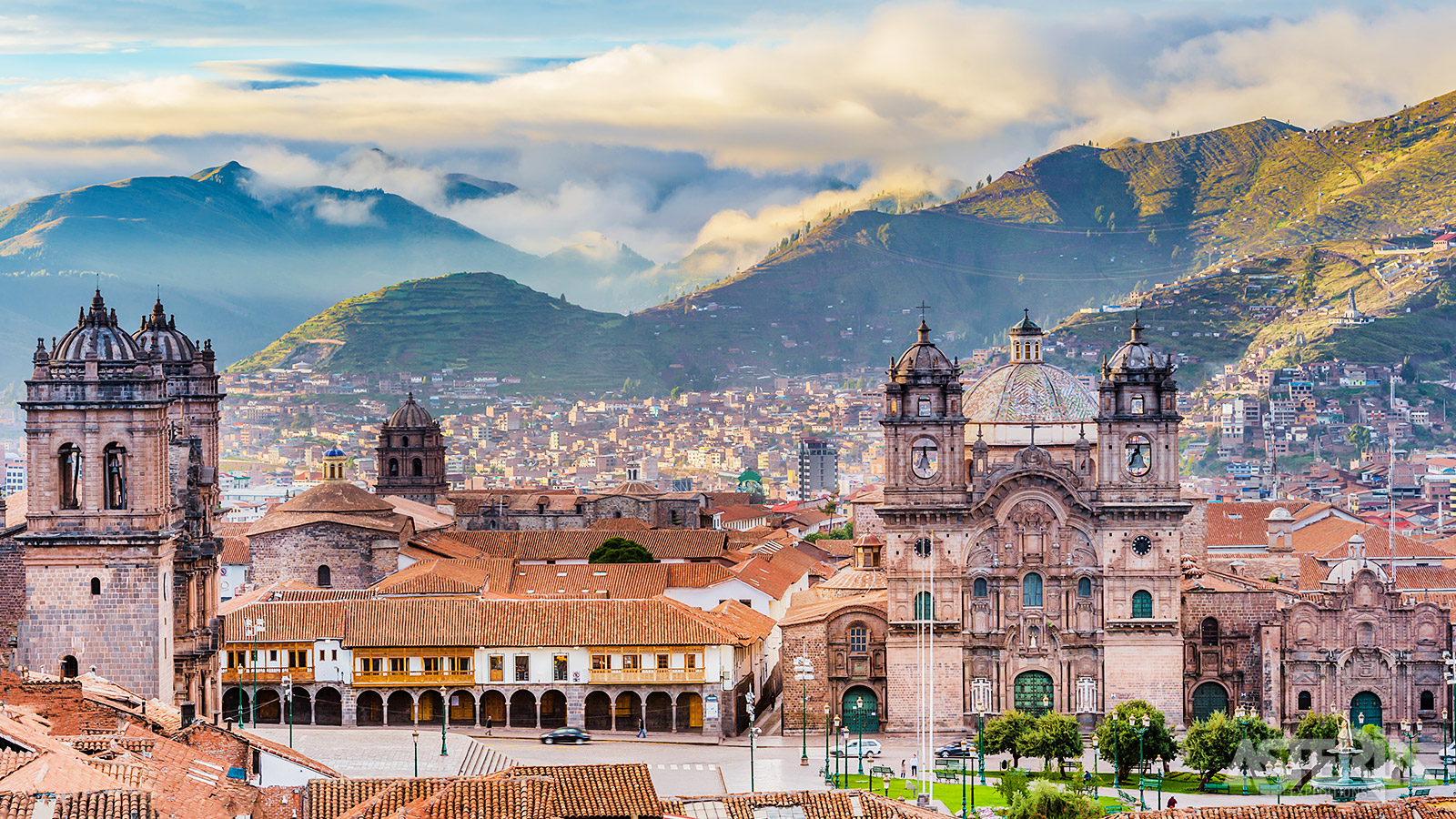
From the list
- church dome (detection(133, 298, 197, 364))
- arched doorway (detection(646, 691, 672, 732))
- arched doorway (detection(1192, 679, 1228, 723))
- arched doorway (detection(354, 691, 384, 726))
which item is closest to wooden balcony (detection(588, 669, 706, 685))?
arched doorway (detection(646, 691, 672, 732))

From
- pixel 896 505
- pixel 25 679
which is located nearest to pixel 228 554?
pixel 896 505

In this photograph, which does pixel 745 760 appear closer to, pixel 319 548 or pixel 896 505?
pixel 896 505

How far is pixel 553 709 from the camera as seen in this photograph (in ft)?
220

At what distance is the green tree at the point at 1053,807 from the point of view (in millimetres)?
42594

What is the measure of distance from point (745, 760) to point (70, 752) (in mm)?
29352

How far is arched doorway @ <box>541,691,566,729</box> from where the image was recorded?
6675 cm

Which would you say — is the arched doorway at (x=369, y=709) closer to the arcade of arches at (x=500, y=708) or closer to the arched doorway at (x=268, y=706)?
the arcade of arches at (x=500, y=708)

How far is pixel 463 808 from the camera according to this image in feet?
114

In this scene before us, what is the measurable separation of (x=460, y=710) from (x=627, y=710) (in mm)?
5188

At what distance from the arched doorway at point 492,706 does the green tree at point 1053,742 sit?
16.7 m

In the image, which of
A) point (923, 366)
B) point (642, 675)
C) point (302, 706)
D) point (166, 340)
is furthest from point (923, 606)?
point (166, 340)

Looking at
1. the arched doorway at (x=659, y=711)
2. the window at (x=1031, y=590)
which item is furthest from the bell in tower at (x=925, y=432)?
the arched doorway at (x=659, y=711)

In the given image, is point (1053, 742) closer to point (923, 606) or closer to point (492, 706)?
point (923, 606)

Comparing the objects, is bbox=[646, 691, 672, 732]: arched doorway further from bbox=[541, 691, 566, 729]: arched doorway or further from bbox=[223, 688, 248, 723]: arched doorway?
bbox=[223, 688, 248, 723]: arched doorway
